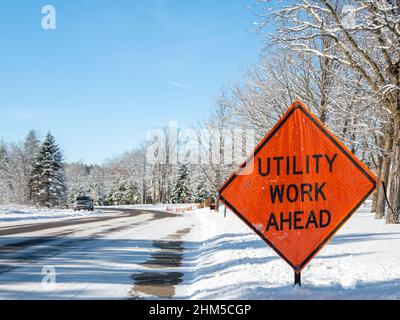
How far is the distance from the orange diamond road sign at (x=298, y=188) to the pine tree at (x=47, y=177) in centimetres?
6254

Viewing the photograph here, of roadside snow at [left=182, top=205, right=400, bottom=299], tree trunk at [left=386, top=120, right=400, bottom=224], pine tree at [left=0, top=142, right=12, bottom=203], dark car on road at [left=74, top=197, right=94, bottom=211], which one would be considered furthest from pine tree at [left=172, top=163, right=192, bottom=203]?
roadside snow at [left=182, top=205, right=400, bottom=299]

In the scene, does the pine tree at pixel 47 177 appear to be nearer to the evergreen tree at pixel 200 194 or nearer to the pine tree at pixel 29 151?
the pine tree at pixel 29 151

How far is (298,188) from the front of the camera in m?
4.91

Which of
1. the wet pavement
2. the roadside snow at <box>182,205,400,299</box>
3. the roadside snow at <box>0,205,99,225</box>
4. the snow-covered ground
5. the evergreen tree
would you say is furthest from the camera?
the evergreen tree

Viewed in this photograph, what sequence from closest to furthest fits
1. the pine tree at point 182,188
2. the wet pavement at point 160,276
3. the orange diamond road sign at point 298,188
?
the orange diamond road sign at point 298,188, the wet pavement at point 160,276, the pine tree at point 182,188

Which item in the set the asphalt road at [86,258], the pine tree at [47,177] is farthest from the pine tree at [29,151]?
the asphalt road at [86,258]

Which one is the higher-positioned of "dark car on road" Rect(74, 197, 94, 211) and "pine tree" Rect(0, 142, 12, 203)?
"pine tree" Rect(0, 142, 12, 203)

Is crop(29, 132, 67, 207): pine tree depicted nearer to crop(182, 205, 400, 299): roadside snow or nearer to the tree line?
the tree line

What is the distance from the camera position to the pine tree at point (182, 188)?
301 feet

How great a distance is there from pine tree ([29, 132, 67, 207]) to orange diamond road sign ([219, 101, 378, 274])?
62.5 meters

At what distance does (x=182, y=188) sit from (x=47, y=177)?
113 feet

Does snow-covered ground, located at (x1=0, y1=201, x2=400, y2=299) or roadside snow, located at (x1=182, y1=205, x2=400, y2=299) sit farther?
snow-covered ground, located at (x1=0, y1=201, x2=400, y2=299)

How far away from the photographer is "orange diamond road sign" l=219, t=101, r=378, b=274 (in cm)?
485

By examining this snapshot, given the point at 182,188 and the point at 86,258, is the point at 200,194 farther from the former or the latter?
the point at 86,258
